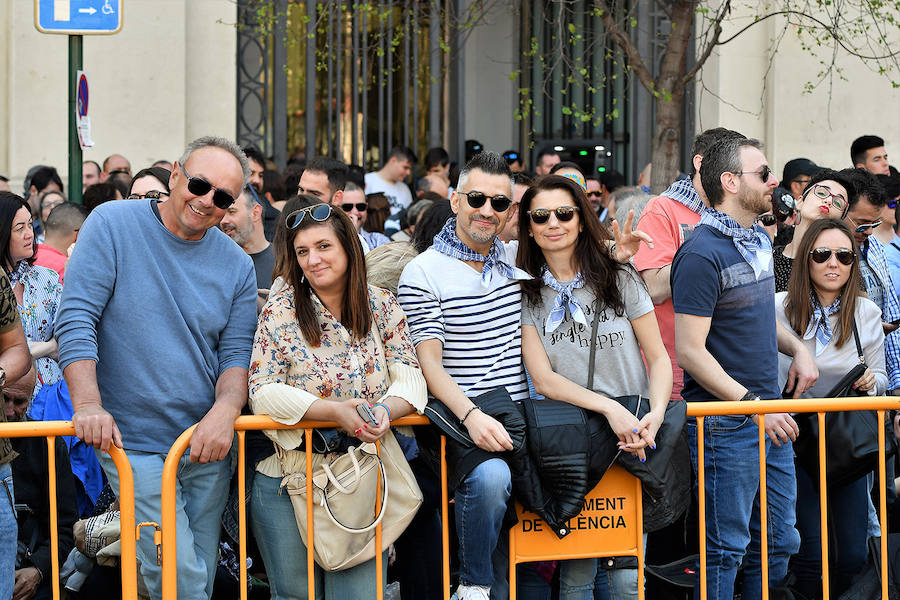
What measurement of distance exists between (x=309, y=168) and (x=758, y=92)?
24.5ft

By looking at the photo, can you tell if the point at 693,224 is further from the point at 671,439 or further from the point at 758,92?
the point at 758,92

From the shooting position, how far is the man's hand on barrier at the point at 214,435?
14.0 feet

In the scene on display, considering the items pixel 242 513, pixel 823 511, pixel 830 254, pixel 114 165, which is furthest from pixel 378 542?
pixel 114 165

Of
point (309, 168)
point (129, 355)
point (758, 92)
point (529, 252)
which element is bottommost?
point (129, 355)

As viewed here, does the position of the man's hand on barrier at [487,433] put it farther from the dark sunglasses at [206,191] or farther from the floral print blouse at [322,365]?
the dark sunglasses at [206,191]

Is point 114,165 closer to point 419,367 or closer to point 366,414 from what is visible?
point 419,367

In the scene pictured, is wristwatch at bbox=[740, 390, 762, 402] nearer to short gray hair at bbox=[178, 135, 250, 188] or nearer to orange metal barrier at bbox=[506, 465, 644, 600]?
orange metal barrier at bbox=[506, 465, 644, 600]

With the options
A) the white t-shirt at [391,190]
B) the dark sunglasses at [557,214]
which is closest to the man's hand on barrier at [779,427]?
the dark sunglasses at [557,214]

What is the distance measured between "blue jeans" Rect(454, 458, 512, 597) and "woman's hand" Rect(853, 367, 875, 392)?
77.9 inches

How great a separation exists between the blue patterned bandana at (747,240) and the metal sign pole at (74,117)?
468 centimetres

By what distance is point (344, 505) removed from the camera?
444cm

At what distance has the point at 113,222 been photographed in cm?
438

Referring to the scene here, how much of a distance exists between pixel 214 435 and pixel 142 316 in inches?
20.3

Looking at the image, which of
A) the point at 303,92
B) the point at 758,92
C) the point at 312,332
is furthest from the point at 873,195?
the point at 303,92
